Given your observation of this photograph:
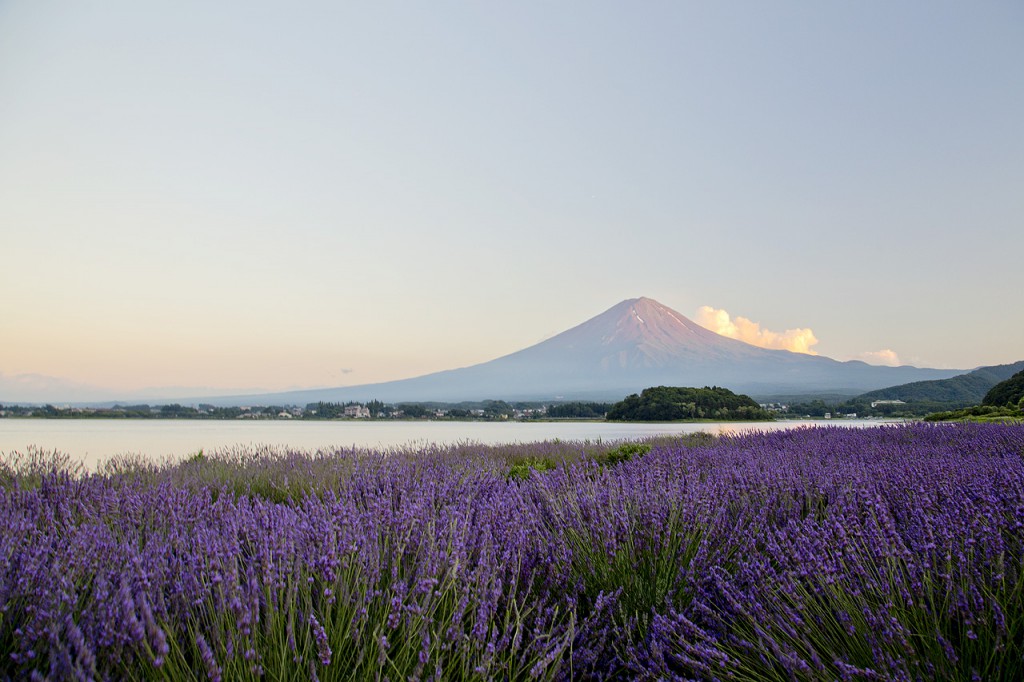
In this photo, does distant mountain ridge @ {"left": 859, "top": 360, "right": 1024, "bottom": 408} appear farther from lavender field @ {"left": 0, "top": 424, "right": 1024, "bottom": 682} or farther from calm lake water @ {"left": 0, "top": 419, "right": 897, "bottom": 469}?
lavender field @ {"left": 0, "top": 424, "right": 1024, "bottom": 682}

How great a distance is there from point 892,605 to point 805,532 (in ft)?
2.61

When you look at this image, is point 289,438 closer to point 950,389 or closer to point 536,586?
point 536,586

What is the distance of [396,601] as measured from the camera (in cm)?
156

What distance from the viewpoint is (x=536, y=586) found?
2.66 metres

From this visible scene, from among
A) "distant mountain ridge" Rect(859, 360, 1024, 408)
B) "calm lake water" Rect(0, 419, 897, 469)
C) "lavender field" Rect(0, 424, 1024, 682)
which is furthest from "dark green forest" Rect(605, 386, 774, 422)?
"lavender field" Rect(0, 424, 1024, 682)

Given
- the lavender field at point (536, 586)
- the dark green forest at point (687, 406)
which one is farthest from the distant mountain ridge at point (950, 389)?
the lavender field at point (536, 586)

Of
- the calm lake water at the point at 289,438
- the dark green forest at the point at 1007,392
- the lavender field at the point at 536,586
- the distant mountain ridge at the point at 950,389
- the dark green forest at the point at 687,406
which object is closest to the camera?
the lavender field at the point at 536,586

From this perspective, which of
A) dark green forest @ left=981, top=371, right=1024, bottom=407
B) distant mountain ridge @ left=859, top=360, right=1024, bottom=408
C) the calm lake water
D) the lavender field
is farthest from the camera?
distant mountain ridge @ left=859, top=360, right=1024, bottom=408

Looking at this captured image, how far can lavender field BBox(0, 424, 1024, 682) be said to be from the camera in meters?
1.53

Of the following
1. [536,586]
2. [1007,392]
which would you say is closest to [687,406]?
[1007,392]

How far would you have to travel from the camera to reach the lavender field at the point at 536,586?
1.53 meters

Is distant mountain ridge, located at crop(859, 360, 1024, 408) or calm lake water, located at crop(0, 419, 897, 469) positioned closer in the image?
calm lake water, located at crop(0, 419, 897, 469)

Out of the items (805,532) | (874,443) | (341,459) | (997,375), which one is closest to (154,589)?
(805,532)

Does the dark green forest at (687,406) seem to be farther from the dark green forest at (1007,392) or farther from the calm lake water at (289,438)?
the dark green forest at (1007,392)
